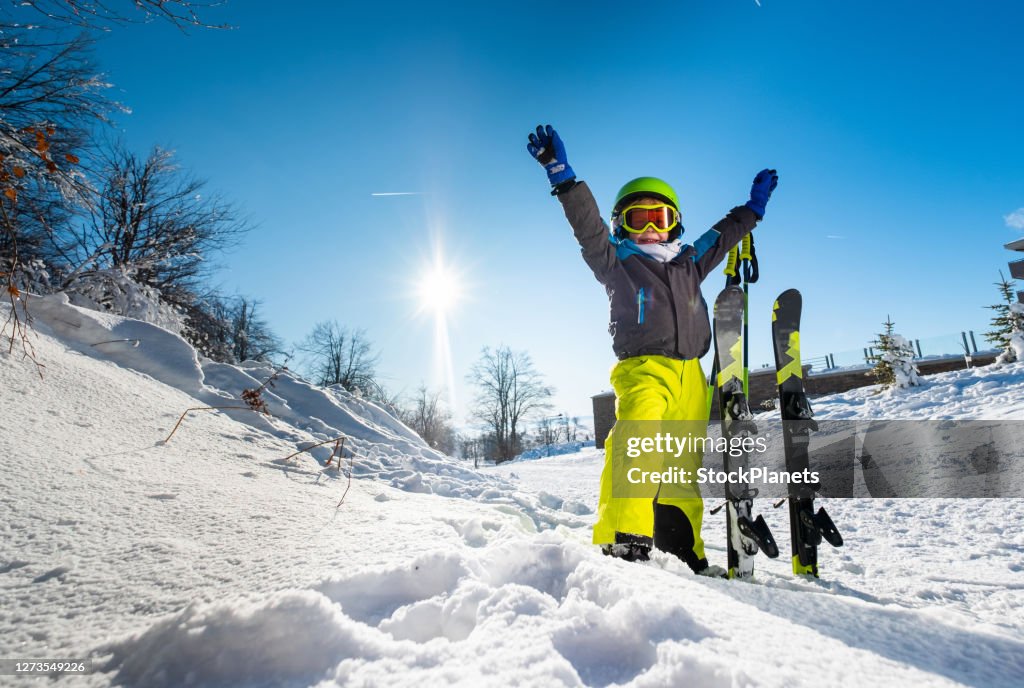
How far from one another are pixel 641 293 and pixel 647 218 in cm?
55

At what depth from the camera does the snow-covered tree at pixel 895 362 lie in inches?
398

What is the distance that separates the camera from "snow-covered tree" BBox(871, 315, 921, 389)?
1010 cm

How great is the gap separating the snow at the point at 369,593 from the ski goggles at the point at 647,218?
5.92 ft

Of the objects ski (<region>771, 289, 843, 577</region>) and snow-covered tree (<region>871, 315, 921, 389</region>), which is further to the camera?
snow-covered tree (<region>871, 315, 921, 389</region>)

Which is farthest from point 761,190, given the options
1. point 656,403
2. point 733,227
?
Result: point 656,403

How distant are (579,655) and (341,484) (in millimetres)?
2496

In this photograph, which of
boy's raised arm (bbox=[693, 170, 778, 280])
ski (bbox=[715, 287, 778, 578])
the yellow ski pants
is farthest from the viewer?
boy's raised arm (bbox=[693, 170, 778, 280])

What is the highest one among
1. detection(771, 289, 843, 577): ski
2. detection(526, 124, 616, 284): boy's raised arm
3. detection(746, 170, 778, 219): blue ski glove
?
detection(746, 170, 778, 219): blue ski glove

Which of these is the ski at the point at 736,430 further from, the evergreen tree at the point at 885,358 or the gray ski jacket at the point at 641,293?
the evergreen tree at the point at 885,358

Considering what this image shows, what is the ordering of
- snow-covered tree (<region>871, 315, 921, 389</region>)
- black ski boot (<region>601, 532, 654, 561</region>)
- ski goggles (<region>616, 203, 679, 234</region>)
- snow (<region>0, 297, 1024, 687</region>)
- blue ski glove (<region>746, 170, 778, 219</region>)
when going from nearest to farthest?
snow (<region>0, 297, 1024, 687</region>) → black ski boot (<region>601, 532, 654, 561</region>) → ski goggles (<region>616, 203, 679, 234</region>) → blue ski glove (<region>746, 170, 778, 219</region>) → snow-covered tree (<region>871, 315, 921, 389</region>)

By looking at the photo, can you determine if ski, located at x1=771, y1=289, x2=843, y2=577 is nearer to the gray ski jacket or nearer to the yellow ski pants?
the yellow ski pants

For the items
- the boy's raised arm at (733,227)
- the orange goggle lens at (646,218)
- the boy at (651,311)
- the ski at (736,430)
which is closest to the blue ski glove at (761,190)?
the boy's raised arm at (733,227)

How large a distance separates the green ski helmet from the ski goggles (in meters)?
0.05

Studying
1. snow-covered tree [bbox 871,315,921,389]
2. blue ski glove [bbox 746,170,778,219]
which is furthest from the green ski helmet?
snow-covered tree [bbox 871,315,921,389]
